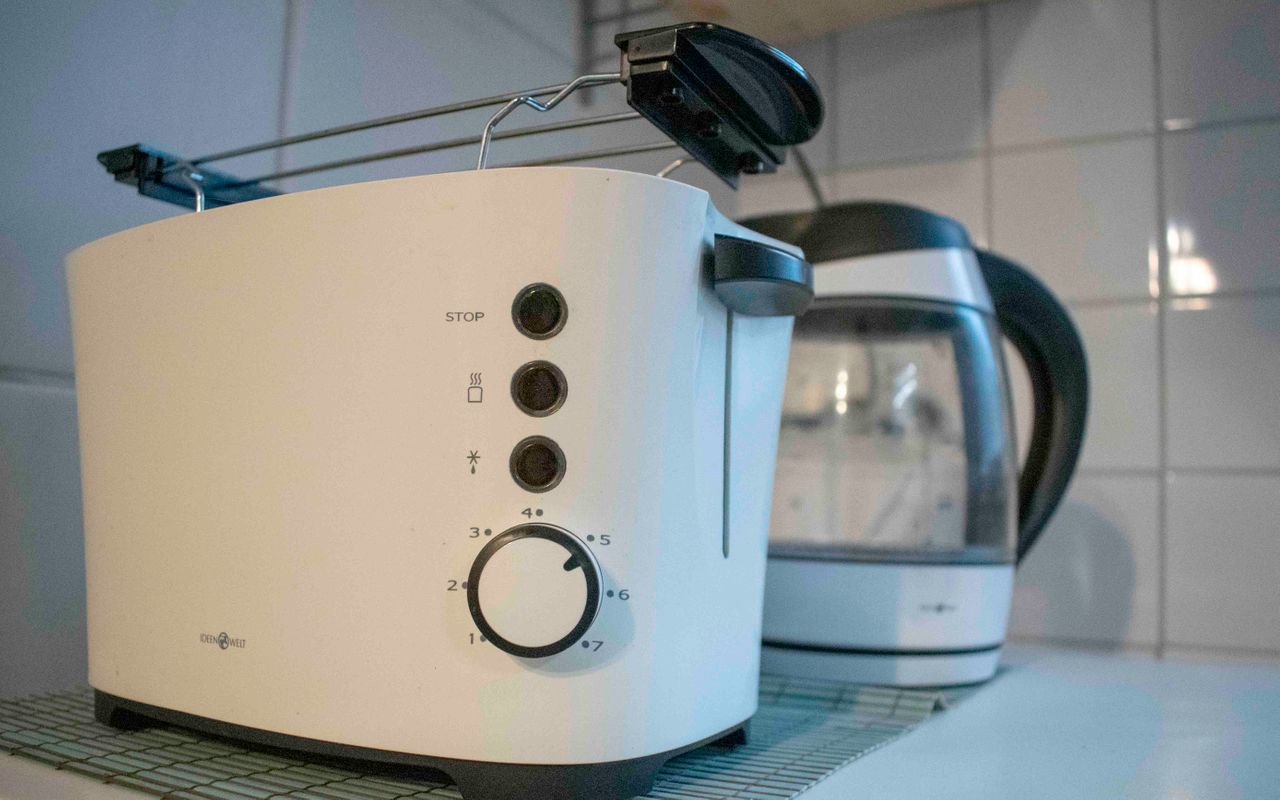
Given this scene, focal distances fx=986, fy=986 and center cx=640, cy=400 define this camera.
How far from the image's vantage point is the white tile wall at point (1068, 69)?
746 mm

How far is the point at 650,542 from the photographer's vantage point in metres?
0.30

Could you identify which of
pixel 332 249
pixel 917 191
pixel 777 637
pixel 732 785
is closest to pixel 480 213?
pixel 332 249

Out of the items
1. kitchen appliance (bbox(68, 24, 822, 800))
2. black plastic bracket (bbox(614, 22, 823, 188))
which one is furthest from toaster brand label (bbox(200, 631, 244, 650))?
black plastic bracket (bbox(614, 22, 823, 188))

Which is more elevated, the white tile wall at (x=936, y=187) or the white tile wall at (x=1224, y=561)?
the white tile wall at (x=936, y=187)

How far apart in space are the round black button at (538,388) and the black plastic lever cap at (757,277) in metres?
0.06

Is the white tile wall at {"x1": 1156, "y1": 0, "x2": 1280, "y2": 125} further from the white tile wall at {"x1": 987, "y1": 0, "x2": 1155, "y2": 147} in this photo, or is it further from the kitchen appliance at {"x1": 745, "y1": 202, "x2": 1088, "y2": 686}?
the kitchen appliance at {"x1": 745, "y1": 202, "x2": 1088, "y2": 686}

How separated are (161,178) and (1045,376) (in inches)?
18.8

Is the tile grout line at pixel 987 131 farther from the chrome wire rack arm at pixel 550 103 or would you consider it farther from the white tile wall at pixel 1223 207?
the chrome wire rack arm at pixel 550 103

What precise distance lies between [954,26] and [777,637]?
1.77 feet

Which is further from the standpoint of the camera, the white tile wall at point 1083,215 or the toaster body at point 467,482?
the white tile wall at point 1083,215

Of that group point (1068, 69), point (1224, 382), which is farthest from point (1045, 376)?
point (1068, 69)

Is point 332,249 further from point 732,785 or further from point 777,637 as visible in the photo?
point 777,637

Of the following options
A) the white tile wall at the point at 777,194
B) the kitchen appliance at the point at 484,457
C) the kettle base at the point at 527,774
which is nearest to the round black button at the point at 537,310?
the kitchen appliance at the point at 484,457

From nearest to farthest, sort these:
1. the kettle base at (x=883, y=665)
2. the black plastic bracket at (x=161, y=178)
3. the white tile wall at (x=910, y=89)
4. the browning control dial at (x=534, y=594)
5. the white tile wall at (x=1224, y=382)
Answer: the browning control dial at (x=534, y=594) < the black plastic bracket at (x=161, y=178) < the kettle base at (x=883, y=665) < the white tile wall at (x=1224, y=382) < the white tile wall at (x=910, y=89)
